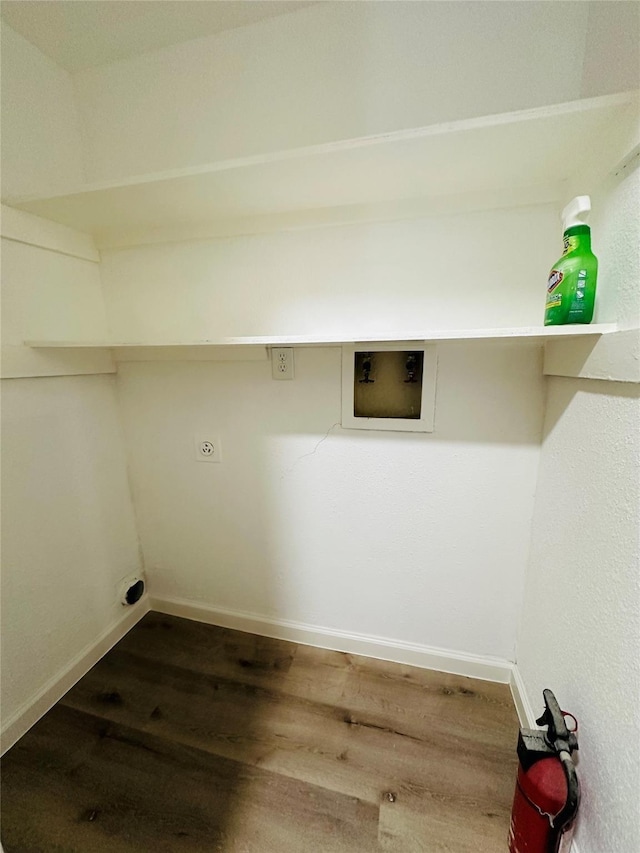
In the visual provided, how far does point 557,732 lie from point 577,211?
1.21 m

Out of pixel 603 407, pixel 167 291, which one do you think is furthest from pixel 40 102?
pixel 603 407

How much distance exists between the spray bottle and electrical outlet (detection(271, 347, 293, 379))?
2.71ft

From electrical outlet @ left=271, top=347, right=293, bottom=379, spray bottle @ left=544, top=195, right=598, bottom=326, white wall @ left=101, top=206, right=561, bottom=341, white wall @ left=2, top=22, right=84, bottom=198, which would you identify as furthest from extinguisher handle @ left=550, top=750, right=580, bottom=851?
white wall @ left=2, top=22, right=84, bottom=198

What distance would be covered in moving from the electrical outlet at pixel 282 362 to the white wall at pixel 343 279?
75 millimetres

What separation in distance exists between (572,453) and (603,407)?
181 millimetres

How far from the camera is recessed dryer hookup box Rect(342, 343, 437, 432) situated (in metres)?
1.14

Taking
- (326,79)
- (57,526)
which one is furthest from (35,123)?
(57,526)

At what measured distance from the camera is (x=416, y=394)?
1170 mm

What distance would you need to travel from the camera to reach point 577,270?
2.50 feet

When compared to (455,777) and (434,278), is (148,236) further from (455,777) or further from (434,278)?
(455,777)

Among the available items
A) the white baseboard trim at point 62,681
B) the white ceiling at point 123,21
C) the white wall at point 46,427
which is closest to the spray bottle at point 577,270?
the white ceiling at point 123,21

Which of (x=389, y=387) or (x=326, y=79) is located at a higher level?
(x=326, y=79)

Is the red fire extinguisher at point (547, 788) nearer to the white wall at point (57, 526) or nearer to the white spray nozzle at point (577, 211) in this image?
the white spray nozzle at point (577, 211)

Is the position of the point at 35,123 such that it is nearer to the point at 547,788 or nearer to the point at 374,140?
the point at 374,140
